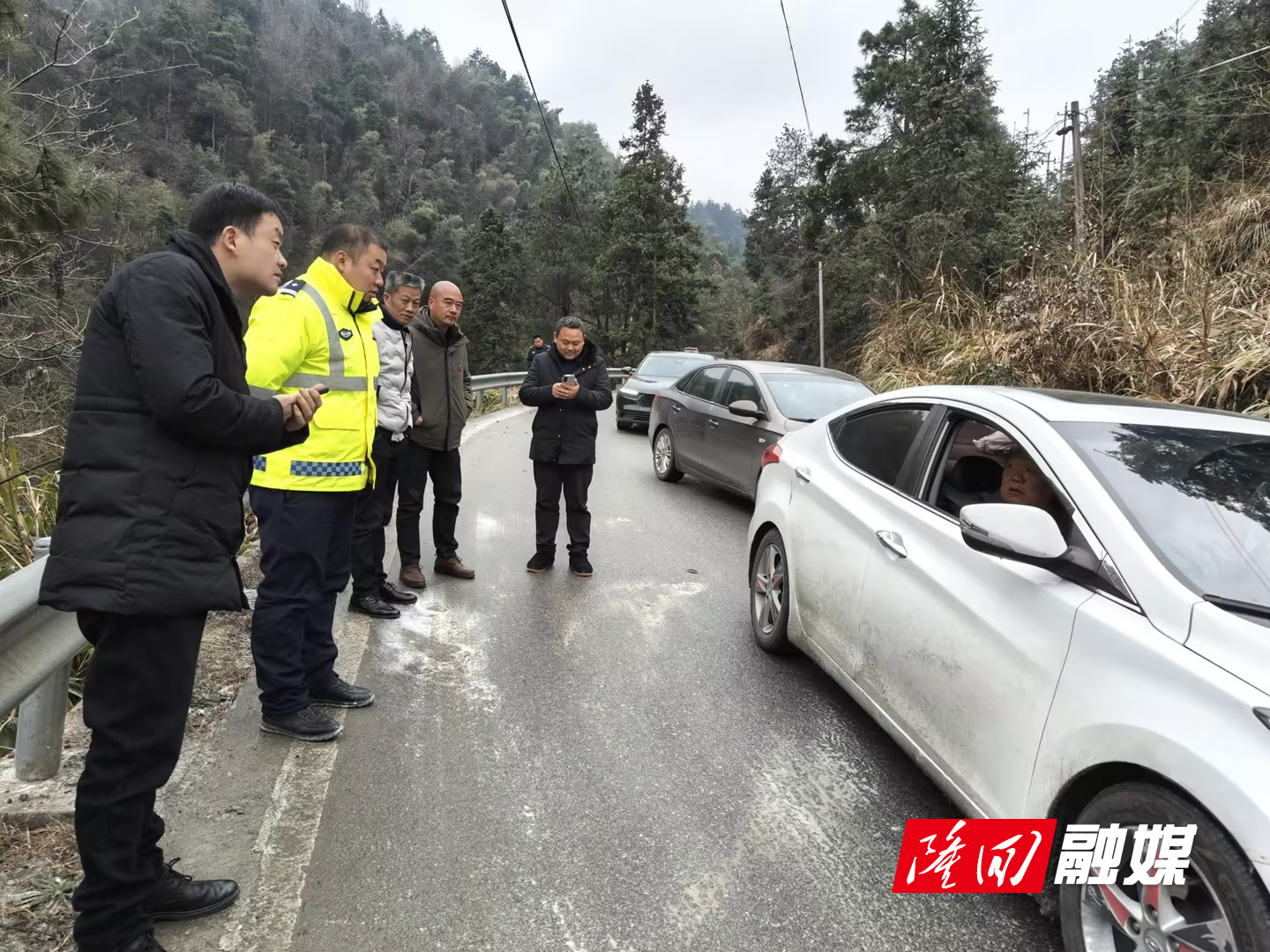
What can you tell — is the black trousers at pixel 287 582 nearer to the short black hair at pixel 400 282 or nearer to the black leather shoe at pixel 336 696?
the black leather shoe at pixel 336 696

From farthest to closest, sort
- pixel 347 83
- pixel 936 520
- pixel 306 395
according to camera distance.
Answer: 1. pixel 347 83
2. pixel 936 520
3. pixel 306 395

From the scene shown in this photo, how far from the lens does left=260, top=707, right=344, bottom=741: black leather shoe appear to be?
3.20 meters

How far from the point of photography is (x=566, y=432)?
5746 mm

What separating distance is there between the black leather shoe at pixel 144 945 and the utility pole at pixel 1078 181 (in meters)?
11.6

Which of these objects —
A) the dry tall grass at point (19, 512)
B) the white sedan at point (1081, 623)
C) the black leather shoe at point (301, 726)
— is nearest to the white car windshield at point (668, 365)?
the dry tall grass at point (19, 512)

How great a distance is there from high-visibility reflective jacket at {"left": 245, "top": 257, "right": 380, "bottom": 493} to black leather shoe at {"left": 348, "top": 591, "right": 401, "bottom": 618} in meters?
1.58

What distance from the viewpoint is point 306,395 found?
2.34 meters

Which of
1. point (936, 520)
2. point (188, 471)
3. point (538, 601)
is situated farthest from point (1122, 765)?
point (538, 601)

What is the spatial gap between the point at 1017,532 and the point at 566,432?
3853 millimetres

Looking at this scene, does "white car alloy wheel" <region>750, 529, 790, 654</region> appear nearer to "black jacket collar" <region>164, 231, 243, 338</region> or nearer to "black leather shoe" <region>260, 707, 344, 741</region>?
"black leather shoe" <region>260, 707, 344, 741</region>

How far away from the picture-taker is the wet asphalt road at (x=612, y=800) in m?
2.30

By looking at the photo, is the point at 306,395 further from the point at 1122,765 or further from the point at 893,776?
the point at 893,776

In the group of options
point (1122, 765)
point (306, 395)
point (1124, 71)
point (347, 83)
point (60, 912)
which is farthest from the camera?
point (347, 83)

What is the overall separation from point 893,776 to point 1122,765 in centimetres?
139
